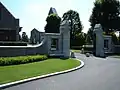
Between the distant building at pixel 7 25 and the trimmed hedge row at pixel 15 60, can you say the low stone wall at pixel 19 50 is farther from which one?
the distant building at pixel 7 25

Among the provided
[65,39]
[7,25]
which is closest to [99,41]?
[65,39]

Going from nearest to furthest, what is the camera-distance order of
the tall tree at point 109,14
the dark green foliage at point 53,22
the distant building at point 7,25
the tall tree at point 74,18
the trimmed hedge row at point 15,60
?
1. the trimmed hedge row at point 15,60
2. the distant building at point 7,25
3. the tall tree at point 109,14
4. the dark green foliage at point 53,22
5. the tall tree at point 74,18

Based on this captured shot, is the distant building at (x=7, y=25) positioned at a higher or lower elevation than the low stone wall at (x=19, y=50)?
higher

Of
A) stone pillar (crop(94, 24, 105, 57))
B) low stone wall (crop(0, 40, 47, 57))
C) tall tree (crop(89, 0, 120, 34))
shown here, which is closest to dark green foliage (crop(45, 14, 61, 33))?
tall tree (crop(89, 0, 120, 34))

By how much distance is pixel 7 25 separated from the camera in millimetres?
42500

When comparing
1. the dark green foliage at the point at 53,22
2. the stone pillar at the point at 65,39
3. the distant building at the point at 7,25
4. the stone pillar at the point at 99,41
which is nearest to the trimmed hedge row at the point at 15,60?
the stone pillar at the point at 65,39

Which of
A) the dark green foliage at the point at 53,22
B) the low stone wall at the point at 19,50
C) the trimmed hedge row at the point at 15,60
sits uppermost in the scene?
the dark green foliage at the point at 53,22

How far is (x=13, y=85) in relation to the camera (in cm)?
1338

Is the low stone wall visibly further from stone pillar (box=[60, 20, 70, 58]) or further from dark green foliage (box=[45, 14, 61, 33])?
dark green foliage (box=[45, 14, 61, 33])

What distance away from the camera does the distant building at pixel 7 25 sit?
42312 millimetres

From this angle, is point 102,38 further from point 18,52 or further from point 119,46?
point 18,52

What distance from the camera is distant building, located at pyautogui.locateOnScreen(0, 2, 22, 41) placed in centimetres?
4231

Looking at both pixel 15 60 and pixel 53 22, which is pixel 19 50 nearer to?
pixel 15 60

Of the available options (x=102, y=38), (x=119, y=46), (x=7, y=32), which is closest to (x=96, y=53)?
(x=102, y=38)
